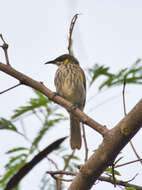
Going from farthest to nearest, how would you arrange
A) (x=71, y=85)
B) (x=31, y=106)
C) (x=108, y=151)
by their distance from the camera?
(x=71, y=85)
(x=31, y=106)
(x=108, y=151)

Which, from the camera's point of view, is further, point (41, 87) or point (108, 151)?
point (41, 87)

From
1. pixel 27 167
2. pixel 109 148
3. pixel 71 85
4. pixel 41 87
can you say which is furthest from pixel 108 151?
pixel 71 85

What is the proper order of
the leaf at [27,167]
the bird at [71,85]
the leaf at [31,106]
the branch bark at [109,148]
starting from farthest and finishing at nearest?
the bird at [71,85] < the leaf at [31,106] < the branch bark at [109,148] < the leaf at [27,167]

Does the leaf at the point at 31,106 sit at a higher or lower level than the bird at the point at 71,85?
higher

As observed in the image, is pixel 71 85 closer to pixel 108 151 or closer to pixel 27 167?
pixel 108 151

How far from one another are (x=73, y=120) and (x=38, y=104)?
246cm

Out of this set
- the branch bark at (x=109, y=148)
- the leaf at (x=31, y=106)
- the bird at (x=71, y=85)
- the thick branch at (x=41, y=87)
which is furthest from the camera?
the bird at (x=71, y=85)

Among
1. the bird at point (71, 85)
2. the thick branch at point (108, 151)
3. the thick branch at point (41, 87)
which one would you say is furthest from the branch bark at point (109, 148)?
the bird at point (71, 85)

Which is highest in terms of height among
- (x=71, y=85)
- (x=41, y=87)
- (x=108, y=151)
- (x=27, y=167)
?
(x=27, y=167)

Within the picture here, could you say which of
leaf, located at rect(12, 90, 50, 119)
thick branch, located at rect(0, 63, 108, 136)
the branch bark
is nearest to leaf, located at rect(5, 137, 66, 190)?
the branch bark

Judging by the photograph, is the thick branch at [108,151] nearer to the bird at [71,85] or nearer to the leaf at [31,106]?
the leaf at [31,106]

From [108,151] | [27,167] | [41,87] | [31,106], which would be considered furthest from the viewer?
[31,106]

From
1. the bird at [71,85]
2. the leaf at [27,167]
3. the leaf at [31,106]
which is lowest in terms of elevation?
the bird at [71,85]

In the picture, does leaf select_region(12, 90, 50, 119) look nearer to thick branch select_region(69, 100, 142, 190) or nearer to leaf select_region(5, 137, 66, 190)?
thick branch select_region(69, 100, 142, 190)
